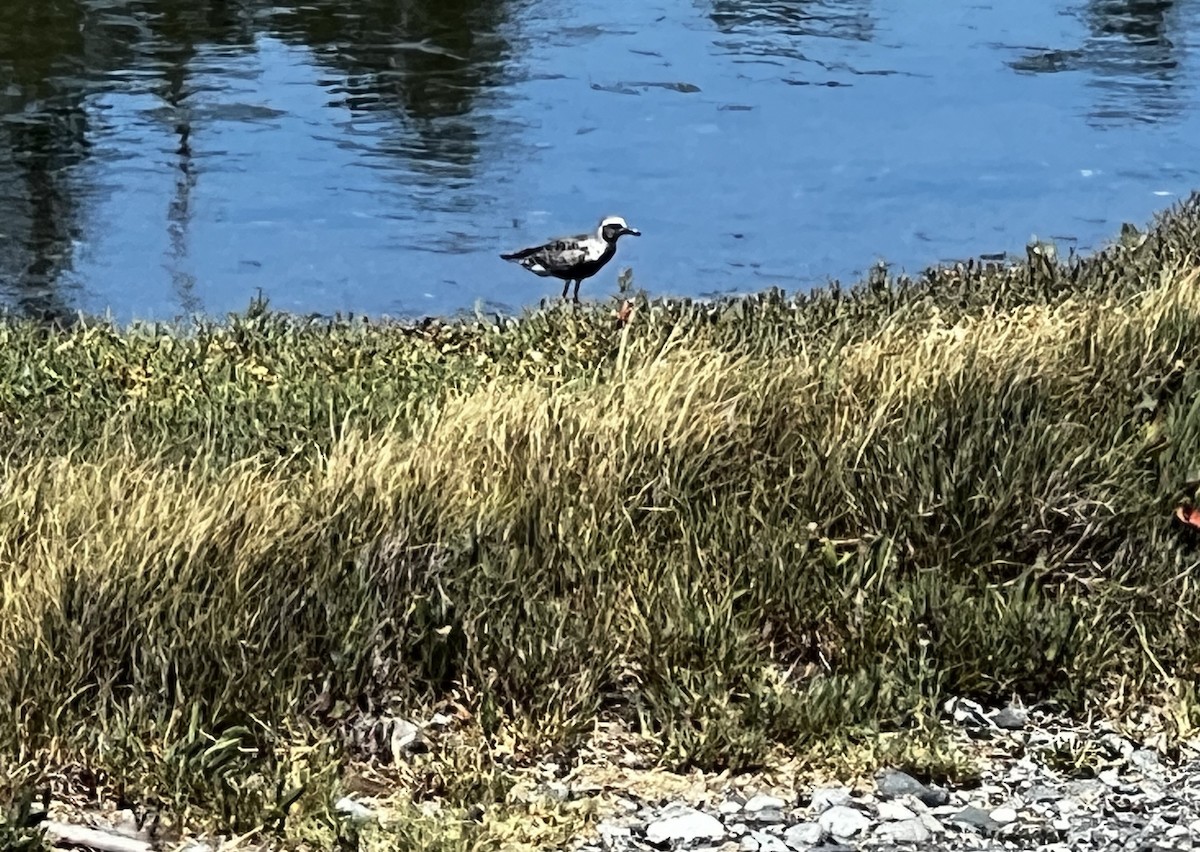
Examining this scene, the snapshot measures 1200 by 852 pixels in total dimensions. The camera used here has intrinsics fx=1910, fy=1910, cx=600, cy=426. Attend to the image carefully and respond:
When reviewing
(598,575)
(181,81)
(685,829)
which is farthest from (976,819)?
(181,81)

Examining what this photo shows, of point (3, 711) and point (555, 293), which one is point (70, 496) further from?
point (555, 293)

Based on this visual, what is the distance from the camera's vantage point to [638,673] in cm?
514

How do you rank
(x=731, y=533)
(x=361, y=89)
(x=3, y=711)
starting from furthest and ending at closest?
(x=361, y=89), (x=731, y=533), (x=3, y=711)

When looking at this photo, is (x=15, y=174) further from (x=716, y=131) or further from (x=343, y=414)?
(x=343, y=414)

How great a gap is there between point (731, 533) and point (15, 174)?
28.8ft

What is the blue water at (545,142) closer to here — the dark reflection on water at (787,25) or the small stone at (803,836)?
the dark reflection on water at (787,25)

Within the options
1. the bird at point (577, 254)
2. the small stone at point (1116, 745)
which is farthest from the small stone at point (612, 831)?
the bird at point (577, 254)

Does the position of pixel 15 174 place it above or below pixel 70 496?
below

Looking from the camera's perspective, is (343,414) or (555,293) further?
(555,293)

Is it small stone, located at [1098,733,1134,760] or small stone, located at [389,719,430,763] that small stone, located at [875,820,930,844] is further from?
small stone, located at [389,719,430,763]

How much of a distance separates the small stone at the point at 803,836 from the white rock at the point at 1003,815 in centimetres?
43

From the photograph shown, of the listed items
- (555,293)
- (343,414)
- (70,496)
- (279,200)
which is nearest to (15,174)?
(279,200)

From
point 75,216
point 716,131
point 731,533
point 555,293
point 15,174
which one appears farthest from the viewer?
point 716,131

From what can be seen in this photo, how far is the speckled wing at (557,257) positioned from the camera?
10023 mm
